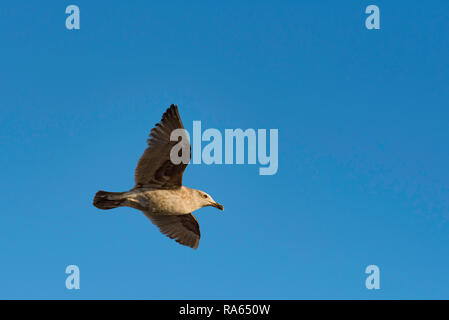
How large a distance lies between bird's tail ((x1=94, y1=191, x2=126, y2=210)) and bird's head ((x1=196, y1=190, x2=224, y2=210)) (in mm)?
1660

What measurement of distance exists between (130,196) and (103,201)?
0.55 m

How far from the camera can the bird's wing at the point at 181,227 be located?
1240 cm

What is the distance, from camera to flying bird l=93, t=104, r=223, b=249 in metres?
10.7

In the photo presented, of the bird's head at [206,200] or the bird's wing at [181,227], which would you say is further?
the bird's wing at [181,227]

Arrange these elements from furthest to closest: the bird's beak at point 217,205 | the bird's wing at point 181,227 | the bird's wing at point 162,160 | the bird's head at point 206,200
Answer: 1. the bird's wing at point 181,227
2. the bird's beak at point 217,205
3. the bird's head at point 206,200
4. the bird's wing at point 162,160

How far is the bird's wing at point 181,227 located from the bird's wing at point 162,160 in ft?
4.51

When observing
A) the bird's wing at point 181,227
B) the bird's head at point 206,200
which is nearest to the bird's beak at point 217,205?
the bird's head at point 206,200

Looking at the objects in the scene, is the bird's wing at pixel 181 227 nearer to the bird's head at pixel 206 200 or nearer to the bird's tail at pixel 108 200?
the bird's head at pixel 206 200

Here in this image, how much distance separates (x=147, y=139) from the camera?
1077 centimetres

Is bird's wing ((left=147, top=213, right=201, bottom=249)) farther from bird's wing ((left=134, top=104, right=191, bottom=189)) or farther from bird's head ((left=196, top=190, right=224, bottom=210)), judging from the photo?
bird's wing ((left=134, top=104, right=191, bottom=189))

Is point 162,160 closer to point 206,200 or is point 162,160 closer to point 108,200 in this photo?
point 108,200

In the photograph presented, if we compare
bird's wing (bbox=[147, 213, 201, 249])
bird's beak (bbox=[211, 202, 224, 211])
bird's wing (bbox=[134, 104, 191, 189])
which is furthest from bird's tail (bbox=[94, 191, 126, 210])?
bird's beak (bbox=[211, 202, 224, 211])
